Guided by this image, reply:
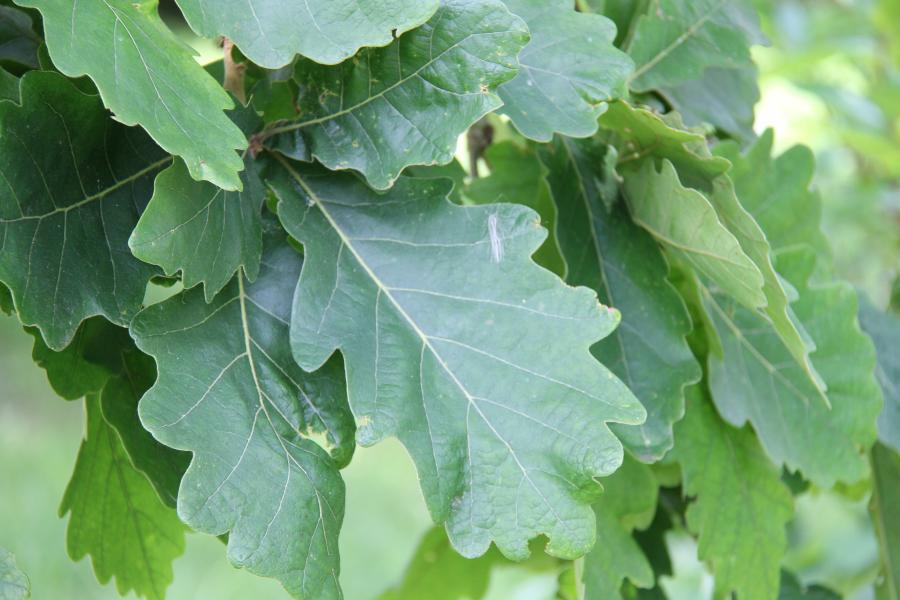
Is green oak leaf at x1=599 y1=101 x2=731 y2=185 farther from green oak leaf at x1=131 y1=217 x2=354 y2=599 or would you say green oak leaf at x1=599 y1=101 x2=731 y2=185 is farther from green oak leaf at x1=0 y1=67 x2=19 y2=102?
green oak leaf at x1=0 y1=67 x2=19 y2=102

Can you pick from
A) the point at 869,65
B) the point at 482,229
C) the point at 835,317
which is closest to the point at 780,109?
the point at 869,65

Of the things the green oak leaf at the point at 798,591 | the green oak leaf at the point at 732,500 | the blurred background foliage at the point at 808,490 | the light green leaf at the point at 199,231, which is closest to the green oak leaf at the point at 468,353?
the light green leaf at the point at 199,231

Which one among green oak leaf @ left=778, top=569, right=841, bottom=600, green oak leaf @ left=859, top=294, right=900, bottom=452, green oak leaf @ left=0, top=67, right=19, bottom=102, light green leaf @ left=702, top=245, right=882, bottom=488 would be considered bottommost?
green oak leaf @ left=778, top=569, right=841, bottom=600

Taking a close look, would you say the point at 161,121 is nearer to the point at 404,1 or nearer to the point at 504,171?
the point at 404,1

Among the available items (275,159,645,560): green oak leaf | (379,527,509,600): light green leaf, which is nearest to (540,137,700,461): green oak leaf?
(275,159,645,560): green oak leaf

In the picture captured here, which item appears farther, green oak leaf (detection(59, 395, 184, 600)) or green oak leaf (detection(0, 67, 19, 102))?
green oak leaf (detection(59, 395, 184, 600))

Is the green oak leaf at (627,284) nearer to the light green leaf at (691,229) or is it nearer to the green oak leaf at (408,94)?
the light green leaf at (691,229)
